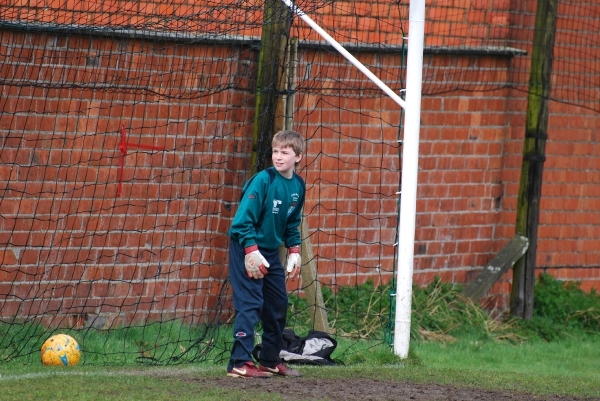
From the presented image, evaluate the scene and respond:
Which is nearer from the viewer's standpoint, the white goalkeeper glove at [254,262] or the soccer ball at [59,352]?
the white goalkeeper glove at [254,262]

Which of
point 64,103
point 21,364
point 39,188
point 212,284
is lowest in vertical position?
point 21,364

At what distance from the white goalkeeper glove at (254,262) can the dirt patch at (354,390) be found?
72cm

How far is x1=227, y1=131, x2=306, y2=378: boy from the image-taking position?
7.10 meters

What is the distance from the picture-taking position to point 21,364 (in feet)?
25.1

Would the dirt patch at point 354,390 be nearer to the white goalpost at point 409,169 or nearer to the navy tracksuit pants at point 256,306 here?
the navy tracksuit pants at point 256,306

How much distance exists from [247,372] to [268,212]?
1072mm

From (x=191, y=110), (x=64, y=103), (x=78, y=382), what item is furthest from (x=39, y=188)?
(x=78, y=382)

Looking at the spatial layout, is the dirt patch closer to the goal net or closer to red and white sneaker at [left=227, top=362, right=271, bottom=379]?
red and white sneaker at [left=227, top=362, right=271, bottom=379]

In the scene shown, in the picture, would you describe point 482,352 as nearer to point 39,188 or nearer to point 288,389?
point 288,389

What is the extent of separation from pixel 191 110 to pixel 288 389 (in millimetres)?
3153

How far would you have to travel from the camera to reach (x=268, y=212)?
7.21 metres

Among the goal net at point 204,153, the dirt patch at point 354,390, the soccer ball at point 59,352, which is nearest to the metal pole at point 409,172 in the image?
the goal net at point 204,153

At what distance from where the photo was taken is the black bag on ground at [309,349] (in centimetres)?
800

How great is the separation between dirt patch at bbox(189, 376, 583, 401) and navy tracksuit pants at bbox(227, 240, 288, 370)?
0.20 metres
